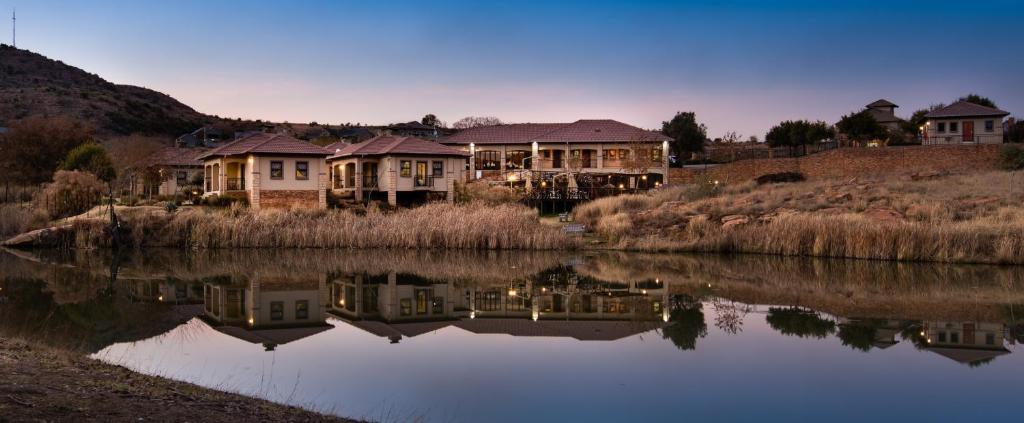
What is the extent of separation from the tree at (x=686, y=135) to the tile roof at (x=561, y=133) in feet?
34.6

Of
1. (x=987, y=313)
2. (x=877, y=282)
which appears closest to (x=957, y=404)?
(x=987, y=313)

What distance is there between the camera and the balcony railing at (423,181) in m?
42.7

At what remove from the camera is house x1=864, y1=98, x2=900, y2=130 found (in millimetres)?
72000

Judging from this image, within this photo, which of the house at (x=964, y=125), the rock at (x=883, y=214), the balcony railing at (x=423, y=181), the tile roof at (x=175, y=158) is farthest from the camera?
the house at (x=964, y=125)

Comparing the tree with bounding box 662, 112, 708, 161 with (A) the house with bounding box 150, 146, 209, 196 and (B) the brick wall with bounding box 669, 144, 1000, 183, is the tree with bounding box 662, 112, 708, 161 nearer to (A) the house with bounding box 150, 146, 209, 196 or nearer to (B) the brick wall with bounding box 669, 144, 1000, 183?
(B) the brick wall with bounding box 669, 144, 1000, 183

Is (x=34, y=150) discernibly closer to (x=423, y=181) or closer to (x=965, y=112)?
(x=423, y=181)

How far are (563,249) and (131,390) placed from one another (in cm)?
2396

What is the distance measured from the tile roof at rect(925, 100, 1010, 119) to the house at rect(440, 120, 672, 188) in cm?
1899

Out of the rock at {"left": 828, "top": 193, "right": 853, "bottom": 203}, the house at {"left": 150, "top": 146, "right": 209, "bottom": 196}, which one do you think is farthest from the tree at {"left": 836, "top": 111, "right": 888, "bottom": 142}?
the house at {"left": 150, "top": 146, "right": 209, "bottom": 196}

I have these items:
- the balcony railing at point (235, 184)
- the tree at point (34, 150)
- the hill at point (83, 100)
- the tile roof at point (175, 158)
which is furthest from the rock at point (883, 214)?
the hill at point (83, 100)

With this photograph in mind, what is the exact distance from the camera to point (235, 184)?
41375 mm

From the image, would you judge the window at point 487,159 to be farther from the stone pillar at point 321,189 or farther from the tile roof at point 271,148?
the stone pillar at point 321,189

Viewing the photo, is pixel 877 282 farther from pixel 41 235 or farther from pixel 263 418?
pixel 41 235

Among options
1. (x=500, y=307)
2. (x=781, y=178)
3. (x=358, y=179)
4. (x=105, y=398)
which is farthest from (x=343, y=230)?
(x=781, y=178)
